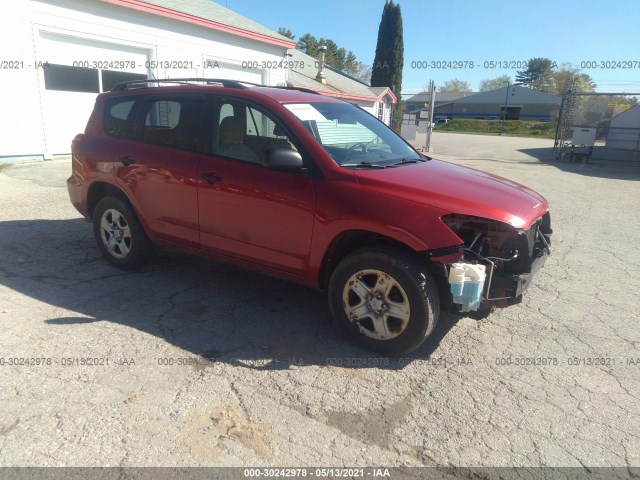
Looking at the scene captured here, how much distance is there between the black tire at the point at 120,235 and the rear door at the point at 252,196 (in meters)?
0.91

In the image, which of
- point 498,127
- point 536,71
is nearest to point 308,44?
point 498,127

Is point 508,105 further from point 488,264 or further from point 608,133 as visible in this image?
point 488,264

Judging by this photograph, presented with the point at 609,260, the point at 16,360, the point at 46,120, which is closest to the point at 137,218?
the point at 16,360

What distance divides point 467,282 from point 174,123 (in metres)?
2.95

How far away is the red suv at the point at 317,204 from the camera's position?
3.19 m

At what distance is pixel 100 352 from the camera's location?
3.35 metres

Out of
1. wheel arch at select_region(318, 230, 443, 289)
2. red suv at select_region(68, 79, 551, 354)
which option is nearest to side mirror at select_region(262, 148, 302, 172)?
red suv at select_region(68, 79, 551, 354)

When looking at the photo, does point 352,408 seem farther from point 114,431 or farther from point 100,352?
point 100,352

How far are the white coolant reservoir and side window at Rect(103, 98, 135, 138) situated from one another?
3434mm

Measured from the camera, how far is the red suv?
3.19 metres

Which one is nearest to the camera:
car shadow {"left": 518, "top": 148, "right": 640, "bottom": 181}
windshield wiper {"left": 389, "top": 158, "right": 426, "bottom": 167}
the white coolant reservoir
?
the white coolant reservoir

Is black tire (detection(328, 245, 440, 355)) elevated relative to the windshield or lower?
lower

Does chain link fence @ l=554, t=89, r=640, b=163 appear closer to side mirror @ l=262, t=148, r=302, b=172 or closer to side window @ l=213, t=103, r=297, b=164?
side window @ l=213, t=103, r=297, b=164

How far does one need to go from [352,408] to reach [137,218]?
2.95 m
